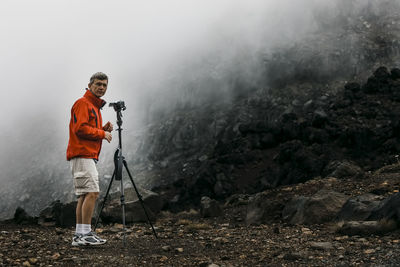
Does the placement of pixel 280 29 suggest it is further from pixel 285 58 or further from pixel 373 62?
pixel 373 62

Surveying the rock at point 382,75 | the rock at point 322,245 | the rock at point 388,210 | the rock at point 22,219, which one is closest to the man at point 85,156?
the rock at point 322,245

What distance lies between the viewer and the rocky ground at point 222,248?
15.2ft

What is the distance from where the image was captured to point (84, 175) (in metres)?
5.41

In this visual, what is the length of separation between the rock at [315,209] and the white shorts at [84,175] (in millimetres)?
4078

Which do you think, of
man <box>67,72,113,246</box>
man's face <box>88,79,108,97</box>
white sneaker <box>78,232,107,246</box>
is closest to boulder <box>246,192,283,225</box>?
white sneaker <box>78,232,107,246</box>

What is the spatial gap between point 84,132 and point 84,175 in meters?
0.60

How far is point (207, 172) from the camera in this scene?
2056 centimetres

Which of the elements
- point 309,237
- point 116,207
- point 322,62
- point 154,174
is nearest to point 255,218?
point 309,237

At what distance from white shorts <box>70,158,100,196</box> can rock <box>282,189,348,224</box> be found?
161 inches

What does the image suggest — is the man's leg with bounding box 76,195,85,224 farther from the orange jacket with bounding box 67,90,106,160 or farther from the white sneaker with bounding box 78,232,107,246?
the orange jacket with bounding box 67,90,106,160

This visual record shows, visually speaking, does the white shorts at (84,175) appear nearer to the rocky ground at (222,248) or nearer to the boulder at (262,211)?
the rocky ground at (222,248)

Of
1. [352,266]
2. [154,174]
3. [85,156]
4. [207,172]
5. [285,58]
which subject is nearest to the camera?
[352,266]

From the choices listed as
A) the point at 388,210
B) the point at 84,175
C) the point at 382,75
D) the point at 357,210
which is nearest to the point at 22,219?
the point at 84,175

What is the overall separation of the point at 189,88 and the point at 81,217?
28610 millimetres
